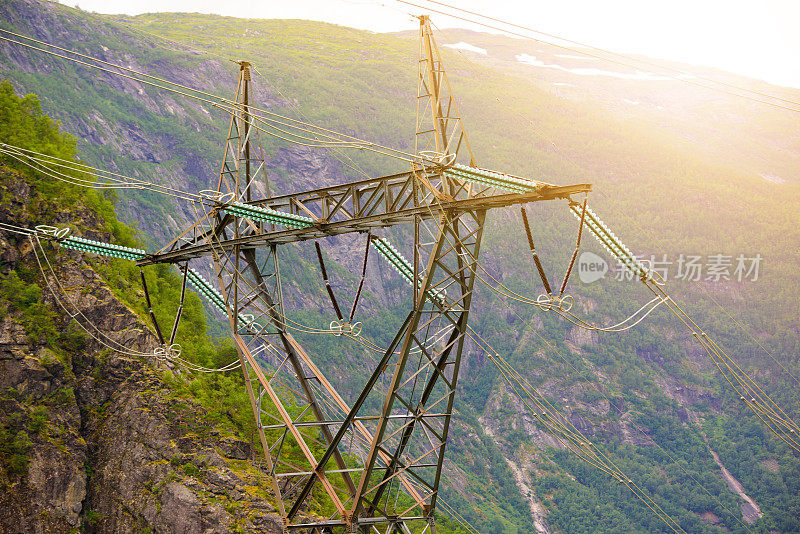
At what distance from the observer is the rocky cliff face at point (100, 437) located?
31.7m

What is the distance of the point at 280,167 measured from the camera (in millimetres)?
197875

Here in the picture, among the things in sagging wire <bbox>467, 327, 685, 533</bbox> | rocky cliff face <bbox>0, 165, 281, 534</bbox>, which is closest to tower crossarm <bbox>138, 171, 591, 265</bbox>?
sagging wire <bbox>467, 327, 685, 533</bbox>

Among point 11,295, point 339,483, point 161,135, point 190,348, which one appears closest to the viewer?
point 11,295

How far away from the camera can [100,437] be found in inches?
1367

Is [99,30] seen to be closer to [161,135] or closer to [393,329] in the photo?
[161,135]

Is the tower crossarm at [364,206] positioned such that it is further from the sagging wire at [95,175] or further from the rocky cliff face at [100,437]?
the rocky cliff face at [100,437]

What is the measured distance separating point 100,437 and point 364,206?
66.8 ft

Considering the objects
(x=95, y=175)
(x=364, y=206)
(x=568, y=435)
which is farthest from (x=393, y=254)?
(x=95, y=175)

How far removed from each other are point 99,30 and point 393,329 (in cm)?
10665

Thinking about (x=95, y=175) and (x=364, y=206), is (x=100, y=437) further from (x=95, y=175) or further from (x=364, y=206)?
(x=364, y=206)

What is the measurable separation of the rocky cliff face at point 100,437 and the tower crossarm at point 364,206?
1098cm

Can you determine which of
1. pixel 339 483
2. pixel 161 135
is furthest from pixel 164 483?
pixel 161 135

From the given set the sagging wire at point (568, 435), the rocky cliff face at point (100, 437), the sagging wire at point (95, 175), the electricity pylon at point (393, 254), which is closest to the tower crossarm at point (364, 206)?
the electricity pylon at point (393, 254)

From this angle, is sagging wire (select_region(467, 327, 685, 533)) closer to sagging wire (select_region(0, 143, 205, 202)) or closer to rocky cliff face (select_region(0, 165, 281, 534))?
sagging wire (select_region(0, 143, 205, 202))
